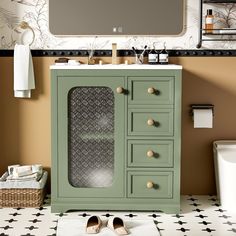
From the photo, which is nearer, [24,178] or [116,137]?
[116,137]

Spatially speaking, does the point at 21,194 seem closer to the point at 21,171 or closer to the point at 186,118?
the point at 21,171

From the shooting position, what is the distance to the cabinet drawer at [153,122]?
414 cm

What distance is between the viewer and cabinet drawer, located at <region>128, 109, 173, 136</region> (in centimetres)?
414

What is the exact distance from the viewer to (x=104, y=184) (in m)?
4.23

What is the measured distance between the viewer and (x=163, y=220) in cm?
409

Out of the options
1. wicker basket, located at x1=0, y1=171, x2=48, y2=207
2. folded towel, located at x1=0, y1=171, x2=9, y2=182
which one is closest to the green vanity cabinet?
wicker basket, located at x1=0, y1=171, x2=48, y2=207

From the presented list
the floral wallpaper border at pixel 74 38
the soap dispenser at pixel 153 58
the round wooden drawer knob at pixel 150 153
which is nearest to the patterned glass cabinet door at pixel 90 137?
the round wooden drawer knob at pixel 150 153

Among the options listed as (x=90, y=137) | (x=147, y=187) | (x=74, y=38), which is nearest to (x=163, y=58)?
(x=74, y=38)

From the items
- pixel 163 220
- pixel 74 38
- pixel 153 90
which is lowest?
pixel 163 220

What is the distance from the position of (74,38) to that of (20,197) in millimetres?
1266

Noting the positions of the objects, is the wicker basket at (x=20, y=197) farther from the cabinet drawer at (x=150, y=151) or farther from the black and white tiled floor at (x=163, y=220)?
the cabinet drawer at (x=150, y=151)

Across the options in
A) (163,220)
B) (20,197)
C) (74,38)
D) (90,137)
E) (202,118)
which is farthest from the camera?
→ (74,38)

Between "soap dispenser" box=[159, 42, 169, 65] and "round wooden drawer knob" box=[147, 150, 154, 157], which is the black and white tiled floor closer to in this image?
"round wooden drawer knob" box=[147, 150, 154, 157]

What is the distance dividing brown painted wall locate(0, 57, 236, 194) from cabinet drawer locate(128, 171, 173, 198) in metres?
0.51
